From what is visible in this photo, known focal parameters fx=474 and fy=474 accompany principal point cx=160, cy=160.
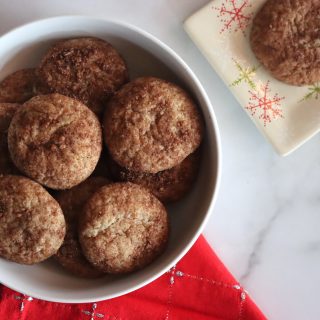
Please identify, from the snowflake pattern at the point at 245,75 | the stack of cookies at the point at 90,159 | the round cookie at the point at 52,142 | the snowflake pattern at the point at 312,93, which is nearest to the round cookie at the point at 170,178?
the stack of cookies at the point at 90,159

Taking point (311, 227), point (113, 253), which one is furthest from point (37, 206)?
point (311, 227)

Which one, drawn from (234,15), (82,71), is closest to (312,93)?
(234,15)

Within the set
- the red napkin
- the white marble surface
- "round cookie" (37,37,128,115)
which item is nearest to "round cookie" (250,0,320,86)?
the white marble surface

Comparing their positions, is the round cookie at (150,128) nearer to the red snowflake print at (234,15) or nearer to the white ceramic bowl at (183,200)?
the white ceramic bowl at (183,200)

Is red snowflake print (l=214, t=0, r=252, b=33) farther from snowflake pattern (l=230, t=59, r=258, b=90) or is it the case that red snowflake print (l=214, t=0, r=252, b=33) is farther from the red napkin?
the red napkin

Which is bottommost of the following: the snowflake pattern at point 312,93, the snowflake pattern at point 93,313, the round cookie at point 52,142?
the snowflake pattern at point 93,313

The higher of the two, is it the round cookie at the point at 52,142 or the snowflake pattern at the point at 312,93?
the snowflake pattern at the point at 312,93

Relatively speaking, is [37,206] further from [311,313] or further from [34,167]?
[311,313]

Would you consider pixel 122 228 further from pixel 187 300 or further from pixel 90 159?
pixel 187 300
